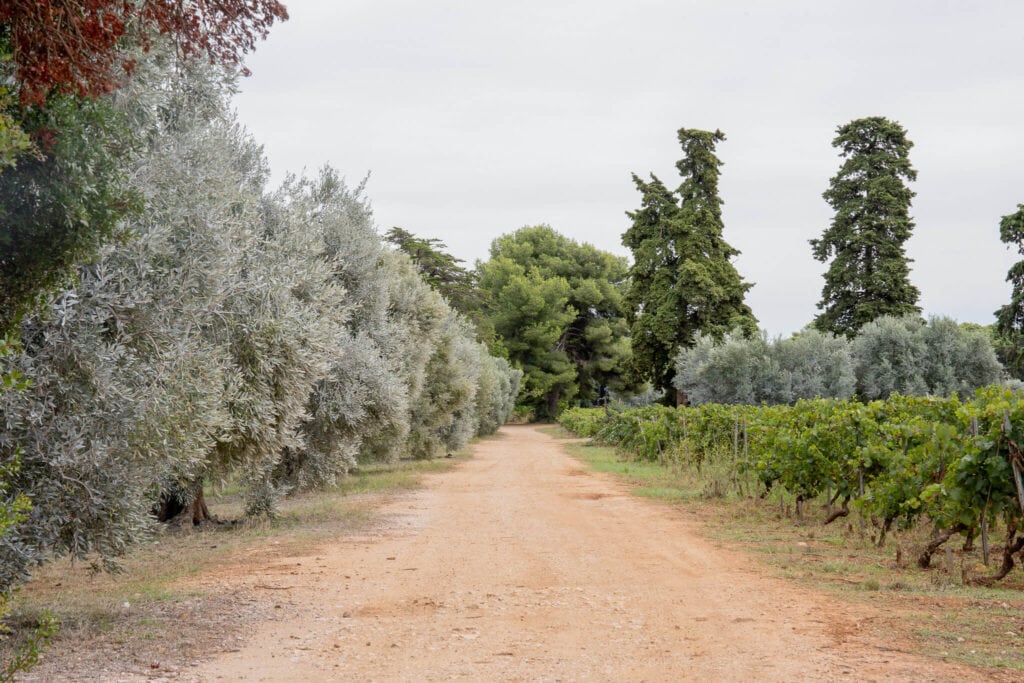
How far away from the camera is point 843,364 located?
4047 centimetres

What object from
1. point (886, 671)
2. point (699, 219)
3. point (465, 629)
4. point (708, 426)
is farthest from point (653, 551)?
point (699, 219)

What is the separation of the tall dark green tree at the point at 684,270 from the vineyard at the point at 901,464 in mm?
23426

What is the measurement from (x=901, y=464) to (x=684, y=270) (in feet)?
117

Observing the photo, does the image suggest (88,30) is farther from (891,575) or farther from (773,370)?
(773,370)

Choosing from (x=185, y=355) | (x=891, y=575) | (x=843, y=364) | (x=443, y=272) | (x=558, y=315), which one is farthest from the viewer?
(x=558, y=315)

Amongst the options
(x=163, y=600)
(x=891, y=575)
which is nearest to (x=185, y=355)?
(x=163, y=600)

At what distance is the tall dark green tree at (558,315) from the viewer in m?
80.3

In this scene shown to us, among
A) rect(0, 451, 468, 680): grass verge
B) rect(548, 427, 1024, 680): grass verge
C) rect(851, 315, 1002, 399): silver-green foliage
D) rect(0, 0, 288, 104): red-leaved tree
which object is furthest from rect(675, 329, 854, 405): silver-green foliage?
rect(0, 0, 288, 104): red-leaved tree

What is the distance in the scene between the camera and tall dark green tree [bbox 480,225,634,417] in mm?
80312

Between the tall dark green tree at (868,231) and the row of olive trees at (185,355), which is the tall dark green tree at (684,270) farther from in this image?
the row of olive trees at (185,355)

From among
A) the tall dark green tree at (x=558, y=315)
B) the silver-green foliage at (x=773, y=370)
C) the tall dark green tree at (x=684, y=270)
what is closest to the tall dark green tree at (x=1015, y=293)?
the silver-green foliage at (x=773, y=370)

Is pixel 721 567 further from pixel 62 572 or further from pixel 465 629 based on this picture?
pixel 62 572

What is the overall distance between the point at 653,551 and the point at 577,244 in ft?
259

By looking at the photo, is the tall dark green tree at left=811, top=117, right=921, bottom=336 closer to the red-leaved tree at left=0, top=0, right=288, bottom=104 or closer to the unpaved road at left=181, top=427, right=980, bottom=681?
the unpaved road at left=181, top=427, right=980, bottom=681
